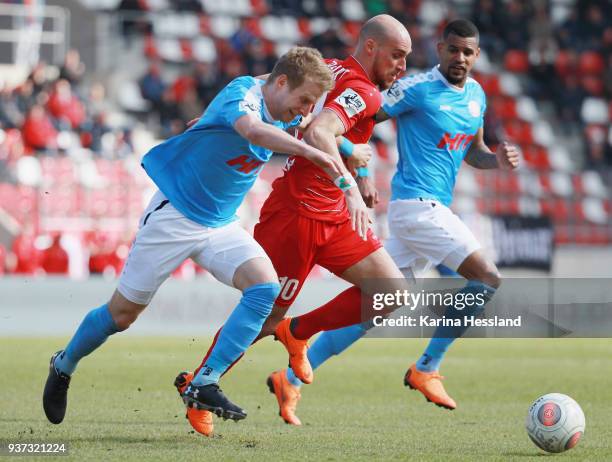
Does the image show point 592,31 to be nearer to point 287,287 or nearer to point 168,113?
point 168,113

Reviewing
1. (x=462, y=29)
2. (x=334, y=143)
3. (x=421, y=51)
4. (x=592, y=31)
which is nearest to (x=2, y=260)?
(x=462, y=29)

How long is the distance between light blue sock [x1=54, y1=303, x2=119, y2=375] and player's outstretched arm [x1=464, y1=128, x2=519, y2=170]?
3263 millimetres

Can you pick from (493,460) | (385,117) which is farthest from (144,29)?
(493,460)

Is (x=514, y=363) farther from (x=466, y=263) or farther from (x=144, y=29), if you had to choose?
(x=144, y=29)

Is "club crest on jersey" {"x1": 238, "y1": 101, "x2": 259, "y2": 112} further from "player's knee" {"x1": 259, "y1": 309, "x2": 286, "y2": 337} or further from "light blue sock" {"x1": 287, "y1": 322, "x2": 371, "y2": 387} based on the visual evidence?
"light blue sock" {"x1": 287, "y1": 322, "x2": 371, "y2": 387}

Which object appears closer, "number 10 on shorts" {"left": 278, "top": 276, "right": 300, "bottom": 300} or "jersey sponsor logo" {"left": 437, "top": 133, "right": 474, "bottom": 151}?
"number 10 on shorts" {"left": 278, "top": 276, "right": 300, "bottom": 300}

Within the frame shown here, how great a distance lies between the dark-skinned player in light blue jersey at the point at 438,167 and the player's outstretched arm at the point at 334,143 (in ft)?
5.84

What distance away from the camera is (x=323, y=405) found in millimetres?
8922

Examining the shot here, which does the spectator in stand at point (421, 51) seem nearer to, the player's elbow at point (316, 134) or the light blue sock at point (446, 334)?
the light blue sock at point (446, 334)

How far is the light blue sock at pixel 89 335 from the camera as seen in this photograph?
693 cm

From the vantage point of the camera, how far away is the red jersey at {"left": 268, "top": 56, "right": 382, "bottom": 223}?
7367 mm

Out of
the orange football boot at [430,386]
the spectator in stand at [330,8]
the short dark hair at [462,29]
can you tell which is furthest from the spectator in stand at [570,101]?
the orange football boot at [430,386]

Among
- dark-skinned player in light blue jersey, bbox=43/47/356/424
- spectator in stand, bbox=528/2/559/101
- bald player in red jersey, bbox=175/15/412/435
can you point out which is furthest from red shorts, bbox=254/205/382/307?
spectator in stand, bbox=528/2/559/101

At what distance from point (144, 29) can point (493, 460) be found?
20254mm
